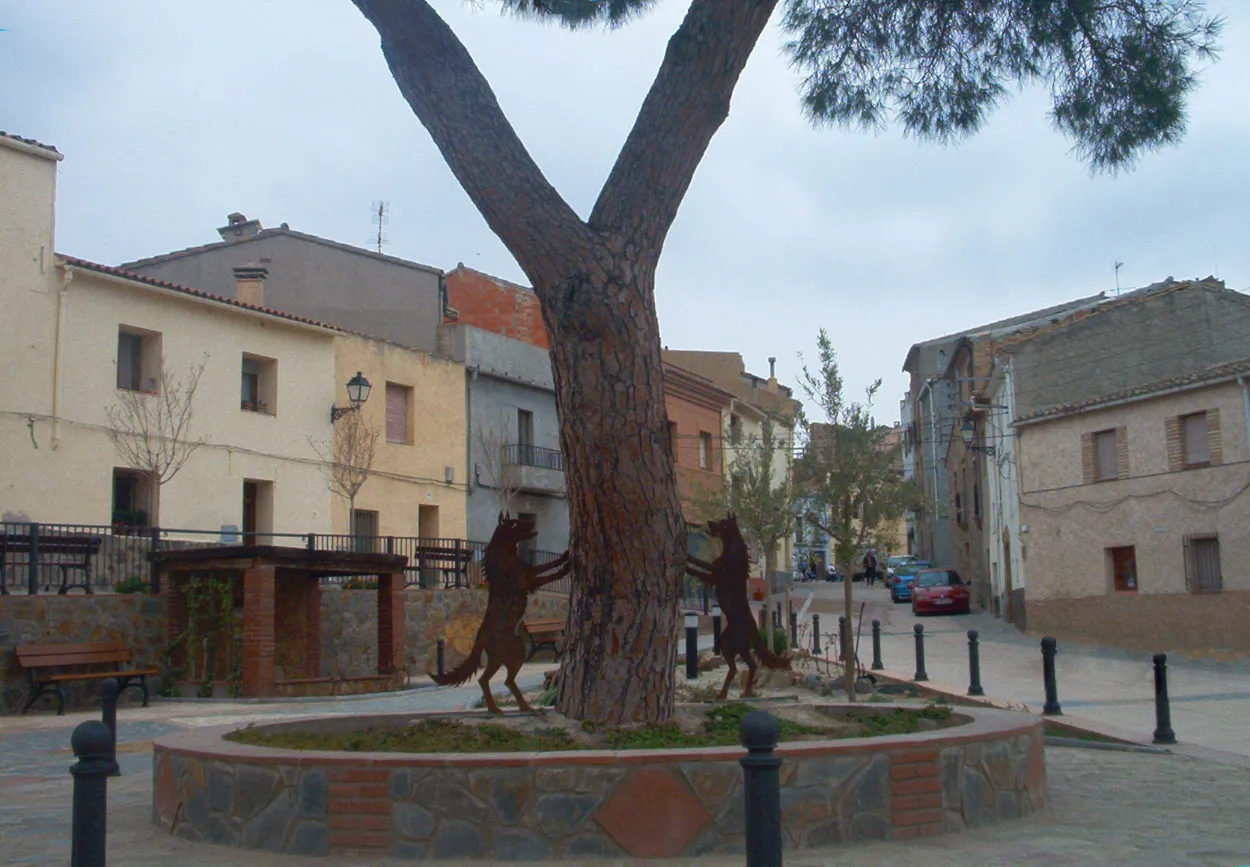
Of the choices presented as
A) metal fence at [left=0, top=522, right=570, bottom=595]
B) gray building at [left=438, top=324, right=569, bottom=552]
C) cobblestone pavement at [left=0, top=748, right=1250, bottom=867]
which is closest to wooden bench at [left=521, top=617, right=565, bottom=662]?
metal fence at [left=0, top=522, right=570, bottom=595]

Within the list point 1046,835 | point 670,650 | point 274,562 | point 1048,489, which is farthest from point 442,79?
point 1048,489

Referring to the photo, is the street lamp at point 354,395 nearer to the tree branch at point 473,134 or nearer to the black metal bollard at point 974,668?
the black metal bollard at point 974,668

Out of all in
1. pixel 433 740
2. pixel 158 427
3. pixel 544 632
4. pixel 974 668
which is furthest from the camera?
pixel 544 632

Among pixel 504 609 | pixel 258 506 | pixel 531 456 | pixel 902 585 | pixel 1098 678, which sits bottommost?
pixel 1098 678

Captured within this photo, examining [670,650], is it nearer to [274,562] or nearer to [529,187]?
[529,187]

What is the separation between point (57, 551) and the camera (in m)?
17.9

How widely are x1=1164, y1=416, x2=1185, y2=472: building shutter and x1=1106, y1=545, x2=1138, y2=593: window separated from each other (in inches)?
83.0

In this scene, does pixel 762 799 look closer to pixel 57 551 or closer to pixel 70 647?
pixel 70 647

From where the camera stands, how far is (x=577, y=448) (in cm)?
735

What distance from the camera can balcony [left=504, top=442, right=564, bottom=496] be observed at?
32.6m

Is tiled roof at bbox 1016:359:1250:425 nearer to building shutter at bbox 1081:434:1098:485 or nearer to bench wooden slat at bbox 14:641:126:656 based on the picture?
building shutter at bbox 1081:434:1098:485

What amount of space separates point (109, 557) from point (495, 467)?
13732 millimetres

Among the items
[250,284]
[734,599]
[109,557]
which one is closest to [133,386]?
[109,557]

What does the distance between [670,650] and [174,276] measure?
29.0m
